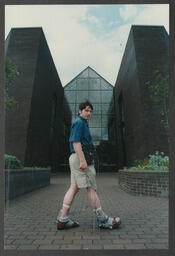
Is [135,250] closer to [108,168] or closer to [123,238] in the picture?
[123,238]

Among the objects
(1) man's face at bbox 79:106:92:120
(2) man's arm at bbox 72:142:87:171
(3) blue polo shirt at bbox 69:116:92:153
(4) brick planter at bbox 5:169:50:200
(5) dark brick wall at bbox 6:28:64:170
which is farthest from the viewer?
(5) dark brick wall at bbox 6:28:64:170

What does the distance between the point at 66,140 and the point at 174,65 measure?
2067 centimetres

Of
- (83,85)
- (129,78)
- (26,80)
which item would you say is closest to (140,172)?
(26,80)

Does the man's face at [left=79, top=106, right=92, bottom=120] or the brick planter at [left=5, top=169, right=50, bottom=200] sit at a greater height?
the man's face at [left=79, top=106, right=92, bottom=120]

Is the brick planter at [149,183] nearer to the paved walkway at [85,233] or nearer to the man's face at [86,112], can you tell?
the paved walkway at [85,233]

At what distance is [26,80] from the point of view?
14.2m

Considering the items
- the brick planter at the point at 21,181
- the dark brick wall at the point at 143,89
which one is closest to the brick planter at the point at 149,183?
the brick planter at the point at 21,181

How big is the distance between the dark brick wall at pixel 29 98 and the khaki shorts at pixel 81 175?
1047 cm

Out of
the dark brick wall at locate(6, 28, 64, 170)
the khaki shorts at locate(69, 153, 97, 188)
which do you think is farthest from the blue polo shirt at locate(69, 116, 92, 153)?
the dark brick wall at locate(6, 28, 64, 170)

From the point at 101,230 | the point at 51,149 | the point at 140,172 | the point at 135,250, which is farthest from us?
the point at 51,149

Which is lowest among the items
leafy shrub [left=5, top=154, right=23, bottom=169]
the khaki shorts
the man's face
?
leafy shrub [left=5, top=154, right=23, bottom=169]

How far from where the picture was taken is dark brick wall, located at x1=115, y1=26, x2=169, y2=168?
13.8 m

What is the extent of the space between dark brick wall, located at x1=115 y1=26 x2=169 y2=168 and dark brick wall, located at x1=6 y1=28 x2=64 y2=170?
7093mm

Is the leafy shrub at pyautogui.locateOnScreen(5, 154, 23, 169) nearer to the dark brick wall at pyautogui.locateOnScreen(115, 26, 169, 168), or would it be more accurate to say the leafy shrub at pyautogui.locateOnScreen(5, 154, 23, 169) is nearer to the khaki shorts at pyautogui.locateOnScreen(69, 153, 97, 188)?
the khaki shorts at pyautogui.locateOnScreen(69, 153, 97, 188)
